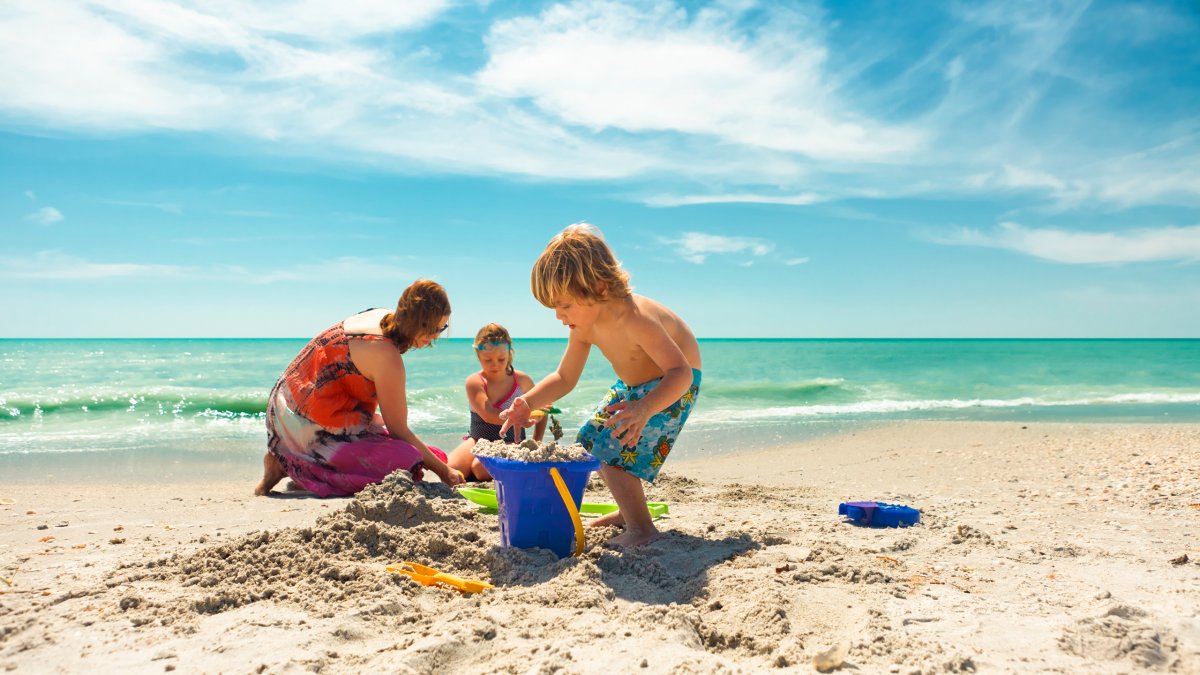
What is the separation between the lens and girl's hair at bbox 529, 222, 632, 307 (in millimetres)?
3152

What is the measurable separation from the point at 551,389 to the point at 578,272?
661mm

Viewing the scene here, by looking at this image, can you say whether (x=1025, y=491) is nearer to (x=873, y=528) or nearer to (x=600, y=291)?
(x=873, y=528)

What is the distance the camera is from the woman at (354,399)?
4680mm

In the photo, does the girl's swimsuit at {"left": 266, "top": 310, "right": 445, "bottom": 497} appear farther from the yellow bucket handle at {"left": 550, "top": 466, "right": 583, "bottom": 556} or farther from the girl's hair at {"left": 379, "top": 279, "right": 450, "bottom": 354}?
the yellow bucket handle at {"left": 550, "top": 466, "right": 583, "bottom": 556}

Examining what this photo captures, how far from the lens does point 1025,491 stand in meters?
5.05

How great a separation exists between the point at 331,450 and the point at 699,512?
2.24 metres

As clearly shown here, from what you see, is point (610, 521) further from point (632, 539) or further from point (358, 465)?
point (358, 465)

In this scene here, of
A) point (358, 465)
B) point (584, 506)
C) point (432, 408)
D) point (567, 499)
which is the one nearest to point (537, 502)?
point (567, 499)

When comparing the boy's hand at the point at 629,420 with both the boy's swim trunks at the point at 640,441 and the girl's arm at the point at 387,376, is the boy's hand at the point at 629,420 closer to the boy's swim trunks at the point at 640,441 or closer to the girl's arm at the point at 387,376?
the boy's swim trunks at the point at 640,441

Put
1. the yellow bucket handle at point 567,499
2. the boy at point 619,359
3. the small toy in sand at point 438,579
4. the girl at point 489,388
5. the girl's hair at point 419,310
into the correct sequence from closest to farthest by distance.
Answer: the small toy in sand at point 438,579
the yellow bucket handle at point 567,499
the boy at point 619,359
the girl's hair at point 419,310
the girl at point 489,388

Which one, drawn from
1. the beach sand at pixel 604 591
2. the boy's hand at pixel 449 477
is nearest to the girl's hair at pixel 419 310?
the boy's hand at pixel 449 477

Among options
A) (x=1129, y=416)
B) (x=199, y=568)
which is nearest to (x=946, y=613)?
(x=199, y=568)

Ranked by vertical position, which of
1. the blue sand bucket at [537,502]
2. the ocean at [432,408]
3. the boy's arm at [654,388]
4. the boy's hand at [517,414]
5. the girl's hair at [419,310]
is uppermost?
the girl's hair at [419,310]

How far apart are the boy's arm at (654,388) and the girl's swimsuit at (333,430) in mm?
2038
